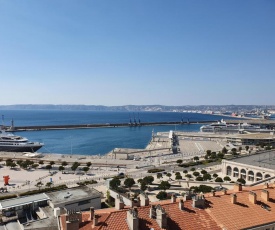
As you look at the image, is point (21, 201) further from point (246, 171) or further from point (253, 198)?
point (246, 171)

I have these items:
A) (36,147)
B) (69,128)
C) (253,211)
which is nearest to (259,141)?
(36,147)

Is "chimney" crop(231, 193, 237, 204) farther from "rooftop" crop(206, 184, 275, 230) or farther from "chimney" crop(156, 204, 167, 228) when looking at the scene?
"chimney" crop(156, 204, 167, 228)

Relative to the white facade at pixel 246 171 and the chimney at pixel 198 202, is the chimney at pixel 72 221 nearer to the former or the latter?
the chimney at pixel 198 202

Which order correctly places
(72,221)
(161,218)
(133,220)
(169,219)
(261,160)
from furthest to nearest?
1. (261,160)
2. (169,219)
3. (161,218)
4. (72,221)
5. (133,220)

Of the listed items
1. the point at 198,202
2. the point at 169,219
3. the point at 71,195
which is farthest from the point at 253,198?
the point at 71,195

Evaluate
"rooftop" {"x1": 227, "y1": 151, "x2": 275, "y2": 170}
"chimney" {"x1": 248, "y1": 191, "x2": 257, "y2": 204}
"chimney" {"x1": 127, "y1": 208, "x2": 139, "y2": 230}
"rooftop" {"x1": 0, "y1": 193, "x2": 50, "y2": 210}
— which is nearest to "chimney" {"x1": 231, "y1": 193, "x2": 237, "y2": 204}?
"chimney" {"x1": 248, "y1": 191, "x2": 257, "y2": 204}

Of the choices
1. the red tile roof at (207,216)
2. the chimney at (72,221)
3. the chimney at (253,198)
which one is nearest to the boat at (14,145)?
the red tile roof at (207,216)

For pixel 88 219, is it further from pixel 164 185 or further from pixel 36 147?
pixel 36 147

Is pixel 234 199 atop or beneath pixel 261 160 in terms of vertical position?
atop
